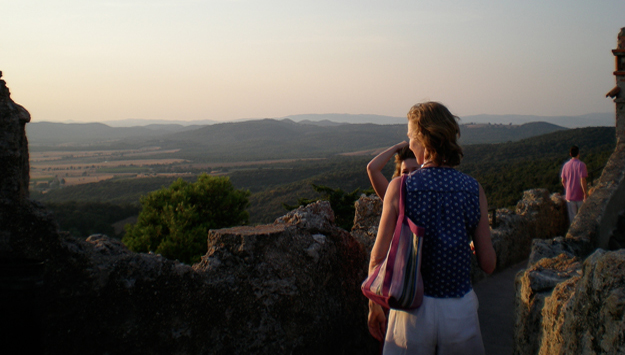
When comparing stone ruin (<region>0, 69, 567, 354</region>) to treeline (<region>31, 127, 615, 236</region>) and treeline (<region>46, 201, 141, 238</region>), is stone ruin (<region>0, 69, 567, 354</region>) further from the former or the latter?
treeline (<region>46, 201, 141, 238</region>)

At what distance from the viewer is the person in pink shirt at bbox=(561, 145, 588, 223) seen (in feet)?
27.2

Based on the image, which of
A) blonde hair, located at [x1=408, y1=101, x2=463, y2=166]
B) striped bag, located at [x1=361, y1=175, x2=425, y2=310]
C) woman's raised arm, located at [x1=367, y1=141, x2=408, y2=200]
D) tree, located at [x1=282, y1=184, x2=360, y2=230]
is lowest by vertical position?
tree, located at [x1=282, y1=184, x2=360, y2=230]

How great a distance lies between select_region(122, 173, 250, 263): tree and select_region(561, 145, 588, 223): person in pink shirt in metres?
7.47

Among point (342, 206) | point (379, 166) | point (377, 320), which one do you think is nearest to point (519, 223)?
point (342, 206)

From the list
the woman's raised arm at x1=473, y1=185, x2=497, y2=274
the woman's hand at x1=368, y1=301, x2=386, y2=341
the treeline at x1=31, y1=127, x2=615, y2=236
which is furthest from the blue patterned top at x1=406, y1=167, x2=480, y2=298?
the treeline at x1=31, y1=127, x2=615, y2=236

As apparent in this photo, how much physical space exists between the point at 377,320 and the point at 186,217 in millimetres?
8776

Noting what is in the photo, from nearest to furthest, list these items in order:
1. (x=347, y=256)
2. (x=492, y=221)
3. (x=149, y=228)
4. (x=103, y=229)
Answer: (x=347, y=256), (x=492, y=221), (x=149, y=228), (x=103, y=229)

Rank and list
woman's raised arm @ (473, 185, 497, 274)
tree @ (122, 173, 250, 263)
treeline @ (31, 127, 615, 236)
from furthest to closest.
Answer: treeline @ (31, 127, 615, 236), tree @ (122, 173, 250, 263), woman's raised arm @ (473, 185, 497, 274)

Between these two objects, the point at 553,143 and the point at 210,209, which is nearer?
the point at 210,209

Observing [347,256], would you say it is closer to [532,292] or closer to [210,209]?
[532,292]

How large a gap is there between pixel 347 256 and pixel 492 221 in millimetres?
5020

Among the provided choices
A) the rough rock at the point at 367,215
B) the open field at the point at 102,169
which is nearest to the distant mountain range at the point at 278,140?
the open field at the point at 102,169

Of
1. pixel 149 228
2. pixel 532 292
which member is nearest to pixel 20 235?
pixel 532 292

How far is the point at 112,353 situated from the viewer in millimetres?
2645
